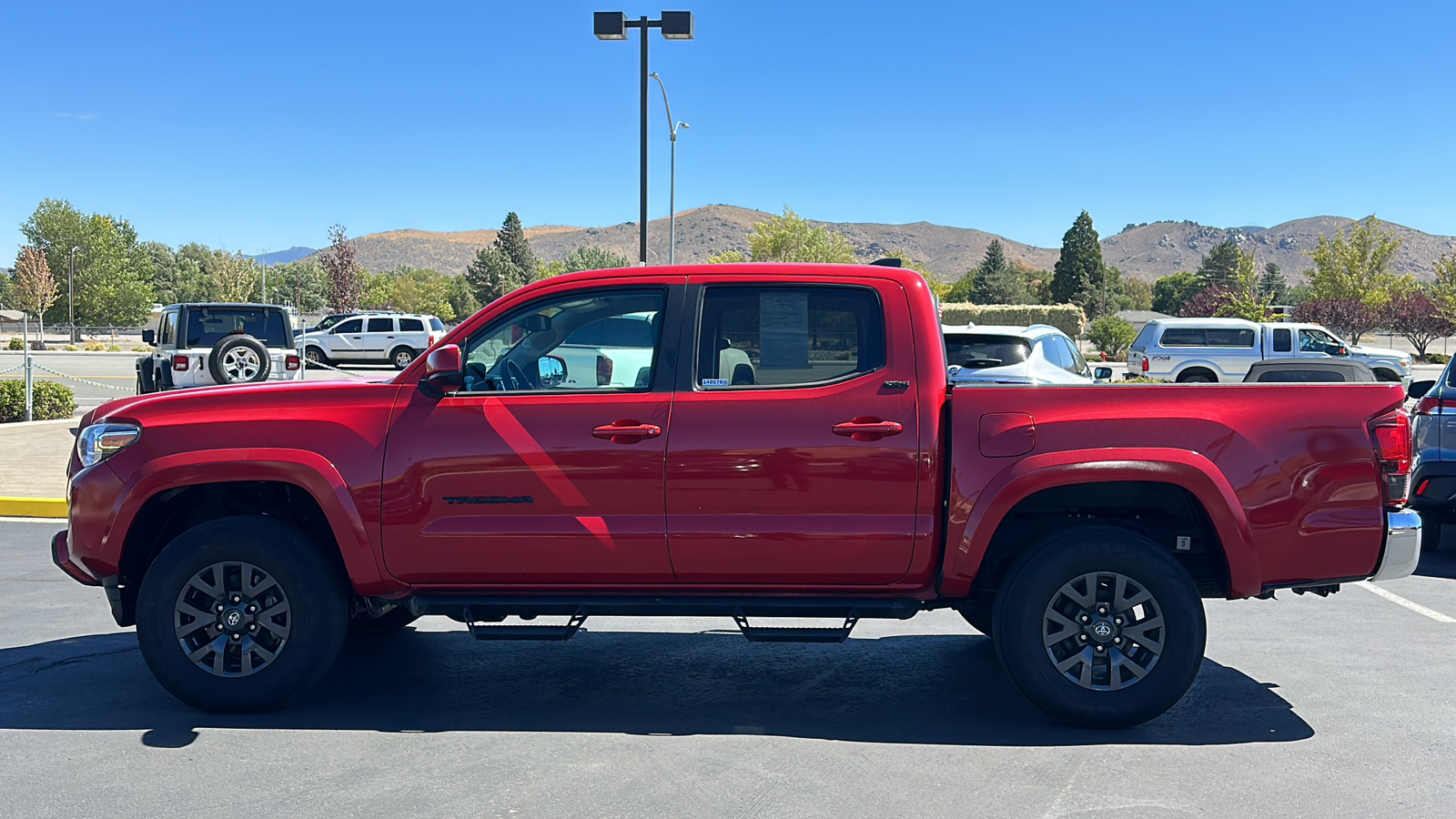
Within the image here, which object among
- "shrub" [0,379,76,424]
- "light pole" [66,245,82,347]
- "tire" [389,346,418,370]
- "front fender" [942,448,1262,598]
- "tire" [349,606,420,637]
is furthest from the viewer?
"light pole" [66,245,82,347]

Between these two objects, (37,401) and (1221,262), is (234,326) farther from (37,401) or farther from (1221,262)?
(1221,262)

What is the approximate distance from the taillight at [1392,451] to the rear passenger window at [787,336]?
205cm

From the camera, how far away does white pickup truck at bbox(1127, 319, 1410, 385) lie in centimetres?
2658

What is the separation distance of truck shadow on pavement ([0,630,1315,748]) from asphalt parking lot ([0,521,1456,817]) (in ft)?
0.05

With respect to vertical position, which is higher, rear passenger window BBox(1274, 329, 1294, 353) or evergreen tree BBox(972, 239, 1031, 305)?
evergreen tree BBox(972, 239, 1031, 305)

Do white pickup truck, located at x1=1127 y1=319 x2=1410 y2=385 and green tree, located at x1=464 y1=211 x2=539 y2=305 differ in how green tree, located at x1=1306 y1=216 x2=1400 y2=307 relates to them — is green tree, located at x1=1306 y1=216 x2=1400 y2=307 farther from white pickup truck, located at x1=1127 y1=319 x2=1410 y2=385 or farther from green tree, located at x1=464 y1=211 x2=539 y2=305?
green tree, located at x1=464 y1=211 x2=539 y2=305

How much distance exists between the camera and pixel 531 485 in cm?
484

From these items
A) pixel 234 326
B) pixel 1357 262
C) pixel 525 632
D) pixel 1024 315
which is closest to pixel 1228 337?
pixel 234 326

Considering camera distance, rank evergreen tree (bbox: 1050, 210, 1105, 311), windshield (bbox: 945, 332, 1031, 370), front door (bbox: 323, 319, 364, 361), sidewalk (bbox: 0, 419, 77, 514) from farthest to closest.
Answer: evergreen tree (bbox: 1050, 210, 1105, 311), front door (bbox: 323, 319, 364, 361), windshield (bbox: 945, 332, 1031, 370), sidewalk (bbox: 0, 419, 77, 514)

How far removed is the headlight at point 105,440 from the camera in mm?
5000

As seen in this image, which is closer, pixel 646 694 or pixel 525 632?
pixel 525 632

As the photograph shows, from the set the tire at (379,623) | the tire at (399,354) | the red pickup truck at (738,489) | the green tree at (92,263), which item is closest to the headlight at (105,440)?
the red pickup truck at (738,489)

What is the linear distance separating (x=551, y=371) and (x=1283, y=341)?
86.2 ft

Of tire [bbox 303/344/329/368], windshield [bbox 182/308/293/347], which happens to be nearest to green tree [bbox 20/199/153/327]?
tire [bbox 303/344/329/368]
